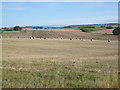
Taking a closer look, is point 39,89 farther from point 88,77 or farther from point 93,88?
point 88,77

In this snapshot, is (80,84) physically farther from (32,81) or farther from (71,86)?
(32,81)

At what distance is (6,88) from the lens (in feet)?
25.3

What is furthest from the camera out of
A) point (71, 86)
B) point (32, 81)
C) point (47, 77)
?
point (47, 77)

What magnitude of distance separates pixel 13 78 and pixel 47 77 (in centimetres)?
138

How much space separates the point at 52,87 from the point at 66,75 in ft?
9.02

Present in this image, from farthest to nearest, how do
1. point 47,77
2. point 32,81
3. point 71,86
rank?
point 47,77 < point 32,81 < point 71,86

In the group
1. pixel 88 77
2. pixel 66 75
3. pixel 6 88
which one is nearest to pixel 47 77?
pixel 66 75

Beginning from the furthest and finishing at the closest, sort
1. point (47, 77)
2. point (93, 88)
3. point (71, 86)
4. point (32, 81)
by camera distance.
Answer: point (47, 77)
point (32, 81)
point (71, 86)
point (93, 88)

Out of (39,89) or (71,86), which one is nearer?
(39,89)

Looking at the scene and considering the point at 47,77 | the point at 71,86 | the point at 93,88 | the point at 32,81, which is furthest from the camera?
the point at 47,77

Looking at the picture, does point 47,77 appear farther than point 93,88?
Yes

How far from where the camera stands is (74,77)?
32.7 ft

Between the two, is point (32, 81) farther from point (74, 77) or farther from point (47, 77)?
point (74, 77)

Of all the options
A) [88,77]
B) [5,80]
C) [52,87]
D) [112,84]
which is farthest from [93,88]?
[5,80]
